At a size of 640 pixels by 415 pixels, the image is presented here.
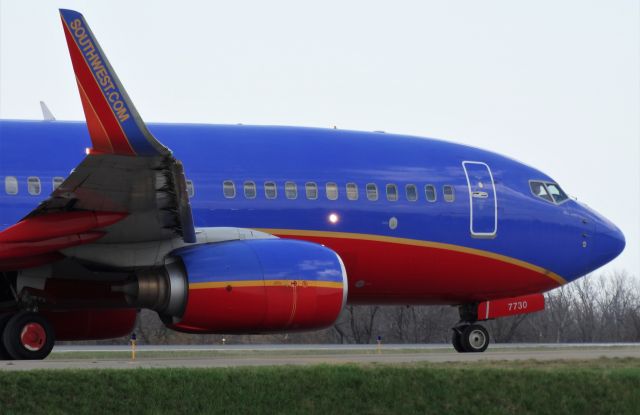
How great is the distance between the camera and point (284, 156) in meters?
17.7

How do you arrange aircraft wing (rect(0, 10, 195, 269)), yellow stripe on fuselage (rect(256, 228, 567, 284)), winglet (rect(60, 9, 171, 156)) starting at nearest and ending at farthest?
winglet (rect(60, 9, 171, 156)) → aircraft wing (rect(0, 10, 195, 269)) → yellow stripe on fuselage (rect(256, 228, 567, 284))

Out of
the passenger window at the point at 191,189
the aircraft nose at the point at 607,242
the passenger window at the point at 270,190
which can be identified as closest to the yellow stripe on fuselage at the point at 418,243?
the passenger window at the point at 270,190

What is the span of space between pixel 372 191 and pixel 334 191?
709 millimetres

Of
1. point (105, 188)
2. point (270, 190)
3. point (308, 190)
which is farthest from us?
point (308, 190)

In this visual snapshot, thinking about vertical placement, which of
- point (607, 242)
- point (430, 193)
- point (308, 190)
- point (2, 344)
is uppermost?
point (430, 193)

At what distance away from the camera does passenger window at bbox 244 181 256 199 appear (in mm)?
17078

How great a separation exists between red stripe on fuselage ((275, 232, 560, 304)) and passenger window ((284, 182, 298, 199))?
2.15ft

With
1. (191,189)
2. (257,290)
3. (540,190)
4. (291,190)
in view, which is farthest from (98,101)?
(540,190)

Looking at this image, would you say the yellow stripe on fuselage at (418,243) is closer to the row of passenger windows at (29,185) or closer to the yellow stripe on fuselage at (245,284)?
the row of passenger windows at (29,185)

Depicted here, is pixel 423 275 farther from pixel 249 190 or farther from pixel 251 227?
pixel 249 190

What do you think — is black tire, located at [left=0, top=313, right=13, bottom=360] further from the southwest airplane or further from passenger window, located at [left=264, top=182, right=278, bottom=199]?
passenger window, located at [left=264, top=182, right=278, bottom=199]

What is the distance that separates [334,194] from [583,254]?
4.93m

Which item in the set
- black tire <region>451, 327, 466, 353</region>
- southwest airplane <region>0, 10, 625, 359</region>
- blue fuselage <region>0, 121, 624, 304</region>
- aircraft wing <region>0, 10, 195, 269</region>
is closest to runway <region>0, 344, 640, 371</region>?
black tire <region>451, 327, 466, 353</region>

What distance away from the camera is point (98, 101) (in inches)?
491
